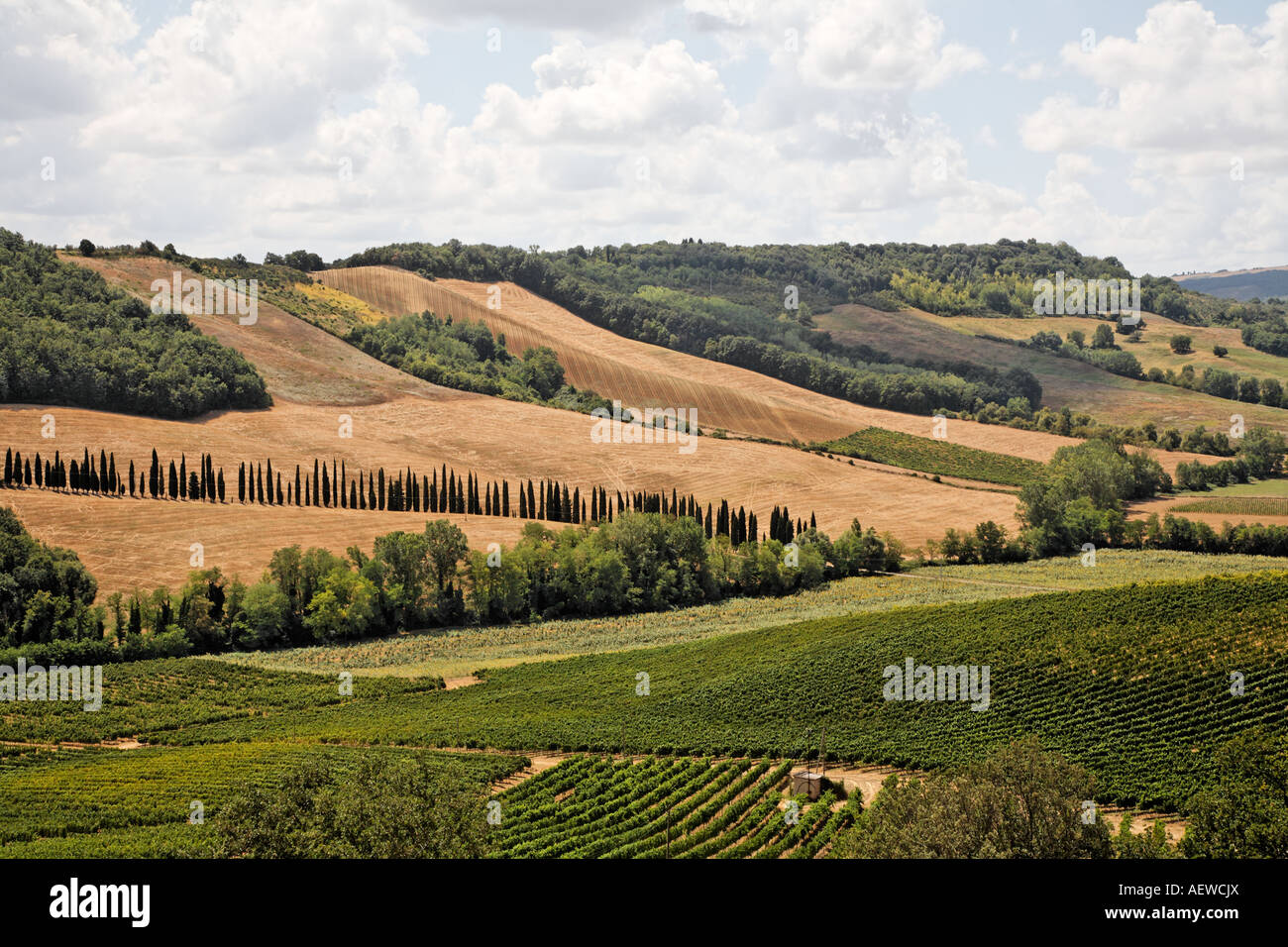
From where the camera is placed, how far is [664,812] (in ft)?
158

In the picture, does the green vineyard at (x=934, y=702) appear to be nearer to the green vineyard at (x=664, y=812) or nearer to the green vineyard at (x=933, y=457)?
the green vineyard at (x=664, y=812)

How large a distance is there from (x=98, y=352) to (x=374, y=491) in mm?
43079

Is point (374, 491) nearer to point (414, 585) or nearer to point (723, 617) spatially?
point (414, 585)

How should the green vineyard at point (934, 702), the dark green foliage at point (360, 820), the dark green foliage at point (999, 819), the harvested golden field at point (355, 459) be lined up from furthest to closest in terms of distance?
the harvested golden field at point (355, 459) → the green vineyard at point (934, 702) → the dark green foliage at point (999, 819) → the dark green foliage at point (360, 820)

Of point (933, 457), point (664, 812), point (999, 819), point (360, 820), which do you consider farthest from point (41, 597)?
point (933, 457)

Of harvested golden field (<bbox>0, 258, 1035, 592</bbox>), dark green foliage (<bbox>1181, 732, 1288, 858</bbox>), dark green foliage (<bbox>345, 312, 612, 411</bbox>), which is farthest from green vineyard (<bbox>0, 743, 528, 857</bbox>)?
dark green foliage (<bbox>345, 312, 612, 411</bbox>)

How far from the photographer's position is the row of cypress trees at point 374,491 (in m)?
116

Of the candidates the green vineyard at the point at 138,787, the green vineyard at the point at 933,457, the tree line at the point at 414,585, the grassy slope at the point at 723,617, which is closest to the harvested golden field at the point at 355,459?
the tree line at the point at 414,585

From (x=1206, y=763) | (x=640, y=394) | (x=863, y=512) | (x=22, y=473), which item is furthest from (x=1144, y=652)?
(x=640, y=394)

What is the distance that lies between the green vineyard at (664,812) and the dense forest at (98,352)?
104 m
